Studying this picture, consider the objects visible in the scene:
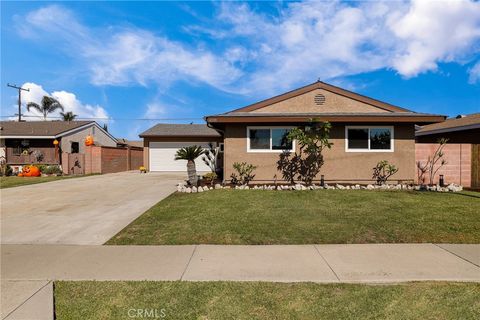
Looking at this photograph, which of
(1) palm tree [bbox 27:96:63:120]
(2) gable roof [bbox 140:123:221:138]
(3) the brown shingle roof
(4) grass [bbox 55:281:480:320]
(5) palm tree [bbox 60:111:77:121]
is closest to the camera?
(4) grass [bbox 55:281:480:320]

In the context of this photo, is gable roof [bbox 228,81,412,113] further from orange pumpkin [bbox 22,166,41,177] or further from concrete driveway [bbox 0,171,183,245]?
orange pumpkin [bbox 22,166,41,177]

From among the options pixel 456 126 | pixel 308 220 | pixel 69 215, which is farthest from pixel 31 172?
pixel 456 126

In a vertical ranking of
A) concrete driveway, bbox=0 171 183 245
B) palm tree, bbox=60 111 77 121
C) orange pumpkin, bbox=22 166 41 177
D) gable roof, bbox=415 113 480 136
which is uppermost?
palm tree, bbox=60 111 77 121

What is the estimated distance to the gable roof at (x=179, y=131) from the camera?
2439 centimetres

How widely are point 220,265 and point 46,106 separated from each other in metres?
44.2

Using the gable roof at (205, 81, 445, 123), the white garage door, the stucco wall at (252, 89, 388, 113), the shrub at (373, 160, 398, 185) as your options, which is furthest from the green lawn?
the white garage door

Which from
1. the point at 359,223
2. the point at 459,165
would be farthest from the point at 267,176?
the point at 459,165

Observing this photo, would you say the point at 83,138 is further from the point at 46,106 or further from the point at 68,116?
the point at 68,116

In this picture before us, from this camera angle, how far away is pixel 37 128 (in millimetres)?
25828

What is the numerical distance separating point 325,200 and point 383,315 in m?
6.44

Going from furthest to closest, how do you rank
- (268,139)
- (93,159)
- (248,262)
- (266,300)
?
(93,159) < (268,139) < (248,262) < (266,300)

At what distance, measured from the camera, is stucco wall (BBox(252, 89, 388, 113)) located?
13.5 metres

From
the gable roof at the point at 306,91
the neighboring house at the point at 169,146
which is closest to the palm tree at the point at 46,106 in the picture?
the neighboring house at the point at 169,146

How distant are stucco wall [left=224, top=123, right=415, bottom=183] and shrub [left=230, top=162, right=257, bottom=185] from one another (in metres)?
0.23
